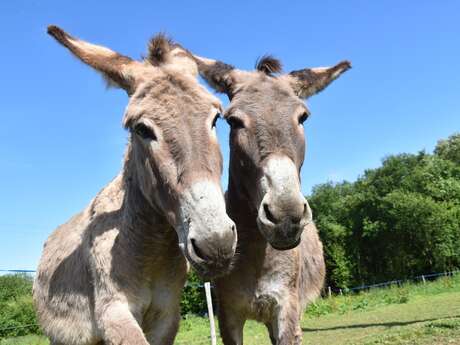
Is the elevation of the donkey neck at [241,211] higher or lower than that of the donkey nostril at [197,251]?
higher

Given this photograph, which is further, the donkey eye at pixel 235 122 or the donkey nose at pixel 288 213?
the donkey eye at pixel 235 122

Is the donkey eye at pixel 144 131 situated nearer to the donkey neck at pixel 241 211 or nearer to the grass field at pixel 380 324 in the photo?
the donkey neck at pixel 241 211

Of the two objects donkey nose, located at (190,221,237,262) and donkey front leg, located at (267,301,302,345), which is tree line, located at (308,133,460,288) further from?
donkey nose, located at (190,221,237,262)

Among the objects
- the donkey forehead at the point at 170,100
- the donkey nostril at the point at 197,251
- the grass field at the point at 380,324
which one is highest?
the donkey forehead at the point at 170,100

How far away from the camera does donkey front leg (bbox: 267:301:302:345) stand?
3863mm

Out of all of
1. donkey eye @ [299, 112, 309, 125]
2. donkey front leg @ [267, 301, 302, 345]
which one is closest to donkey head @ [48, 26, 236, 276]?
donkey eye @ [299, 112, 309, 125]

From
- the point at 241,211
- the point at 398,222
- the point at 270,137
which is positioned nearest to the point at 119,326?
the point at 241,211

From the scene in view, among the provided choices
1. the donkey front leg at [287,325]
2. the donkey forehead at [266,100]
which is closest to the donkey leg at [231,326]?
the donkey front leg at [287,325]

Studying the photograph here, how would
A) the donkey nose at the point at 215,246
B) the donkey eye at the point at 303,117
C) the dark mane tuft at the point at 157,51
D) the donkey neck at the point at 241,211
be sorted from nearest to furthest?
the donkey nose at the point at 215,246, the dark mane tuft at the point at 157,51, the donkey eye at the point at 303,117, the donkey neck at the point at 241,211

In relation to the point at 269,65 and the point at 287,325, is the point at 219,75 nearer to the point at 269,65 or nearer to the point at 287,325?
the point at 269,65

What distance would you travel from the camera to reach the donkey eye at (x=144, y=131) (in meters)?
2.96

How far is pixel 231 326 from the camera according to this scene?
14.2 feet

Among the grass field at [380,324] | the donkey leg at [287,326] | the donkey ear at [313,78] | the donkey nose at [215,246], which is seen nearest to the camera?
the donkey nose at [215,246]

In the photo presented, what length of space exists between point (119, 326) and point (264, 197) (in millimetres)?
1358
